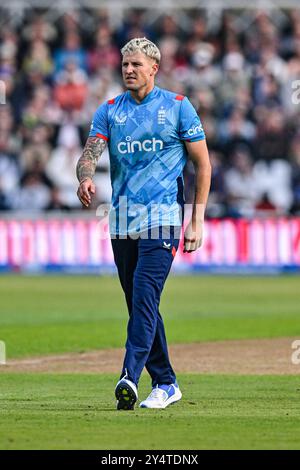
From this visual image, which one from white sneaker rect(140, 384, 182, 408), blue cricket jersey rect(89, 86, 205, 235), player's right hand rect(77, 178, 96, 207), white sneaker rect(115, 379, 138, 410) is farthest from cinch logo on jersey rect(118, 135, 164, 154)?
white sneaker rect(140, 384, 182, 408)

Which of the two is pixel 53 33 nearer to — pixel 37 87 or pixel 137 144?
pixel 37 87

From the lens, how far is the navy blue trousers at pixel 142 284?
8531 millimetres

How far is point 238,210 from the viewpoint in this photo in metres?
26.5

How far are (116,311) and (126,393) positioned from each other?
11.1 metres

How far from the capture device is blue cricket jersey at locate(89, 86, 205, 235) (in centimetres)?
870

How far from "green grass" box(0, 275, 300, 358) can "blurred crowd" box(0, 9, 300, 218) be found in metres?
2.07

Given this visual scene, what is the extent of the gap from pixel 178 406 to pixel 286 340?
626 cm

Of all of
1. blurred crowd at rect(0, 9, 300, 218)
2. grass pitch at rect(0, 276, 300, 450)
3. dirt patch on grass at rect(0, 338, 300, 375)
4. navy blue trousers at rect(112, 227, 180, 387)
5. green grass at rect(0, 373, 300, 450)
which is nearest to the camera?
green grass at rect(0, 373, 300, 450)

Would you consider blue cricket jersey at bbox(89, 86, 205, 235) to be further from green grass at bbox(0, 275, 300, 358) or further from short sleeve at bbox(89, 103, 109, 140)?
green grass at bbox(0, 275, 300, 358)

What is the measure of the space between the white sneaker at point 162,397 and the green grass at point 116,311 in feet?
15.5

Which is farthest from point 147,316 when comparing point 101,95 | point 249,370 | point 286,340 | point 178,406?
point 101,95

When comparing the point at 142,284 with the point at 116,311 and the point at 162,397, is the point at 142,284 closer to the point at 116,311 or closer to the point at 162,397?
the point at 162,397

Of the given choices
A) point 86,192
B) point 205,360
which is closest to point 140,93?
point 86,192

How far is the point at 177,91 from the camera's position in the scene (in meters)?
27.2
